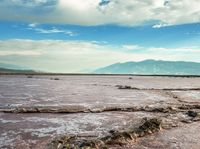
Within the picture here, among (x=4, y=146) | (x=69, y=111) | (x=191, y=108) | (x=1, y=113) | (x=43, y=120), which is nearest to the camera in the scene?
(x=4, y=146)

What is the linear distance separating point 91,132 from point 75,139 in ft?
5.71

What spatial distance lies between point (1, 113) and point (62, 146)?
9.30 metres

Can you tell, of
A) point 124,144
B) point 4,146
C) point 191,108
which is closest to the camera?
point 4,146

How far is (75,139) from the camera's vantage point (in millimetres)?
12711

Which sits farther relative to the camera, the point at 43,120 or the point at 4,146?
the point at 43,120

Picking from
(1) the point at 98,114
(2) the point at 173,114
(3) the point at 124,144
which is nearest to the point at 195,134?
(3) the point at 124,144

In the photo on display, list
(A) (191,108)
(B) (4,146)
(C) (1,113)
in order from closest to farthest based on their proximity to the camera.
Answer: (B) (4,146), (C) (1,113), (A) (191,108)

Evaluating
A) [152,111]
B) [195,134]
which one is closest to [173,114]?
[152,111]

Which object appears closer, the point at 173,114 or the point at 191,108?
the point at 173,114

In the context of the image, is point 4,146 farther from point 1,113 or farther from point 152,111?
point 152,111

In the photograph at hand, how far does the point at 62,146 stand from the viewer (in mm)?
11445

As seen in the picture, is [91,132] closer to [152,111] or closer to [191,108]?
[152,111]

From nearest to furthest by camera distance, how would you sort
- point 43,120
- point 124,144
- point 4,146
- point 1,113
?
point 4,146 < point 124,144 < point 43,120 < point 1,113

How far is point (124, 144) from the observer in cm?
1220
